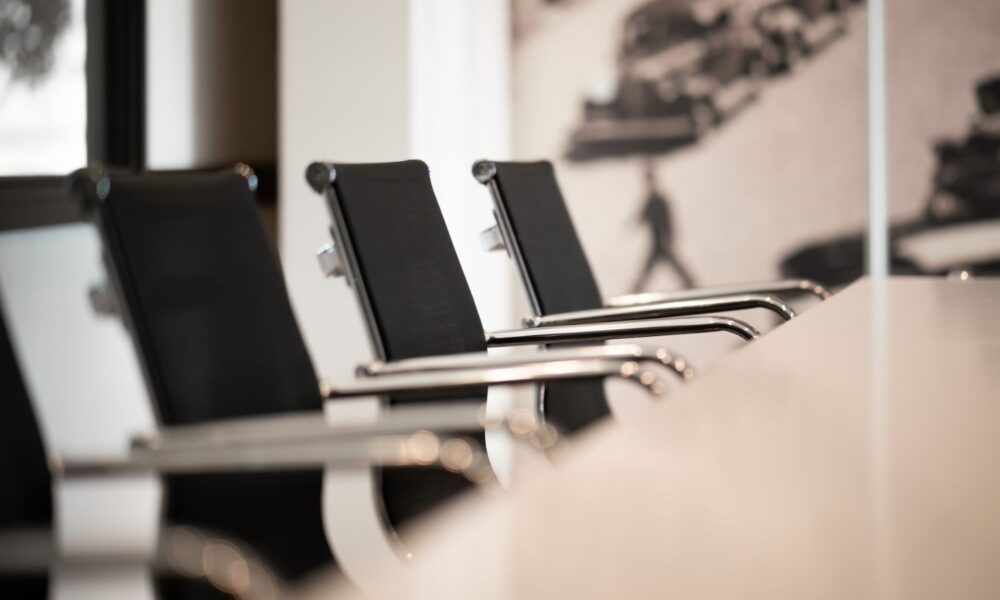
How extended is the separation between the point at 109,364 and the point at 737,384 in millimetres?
3282

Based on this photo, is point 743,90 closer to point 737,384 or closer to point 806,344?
point 806,344

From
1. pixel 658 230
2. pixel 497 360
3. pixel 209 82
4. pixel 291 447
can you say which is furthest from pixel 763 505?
pixel 209 82

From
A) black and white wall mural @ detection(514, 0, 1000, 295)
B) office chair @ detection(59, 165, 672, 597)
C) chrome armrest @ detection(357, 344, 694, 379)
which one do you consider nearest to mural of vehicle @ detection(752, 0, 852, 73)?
black and white wall mural @ detection(514, 0, 1000, 295)

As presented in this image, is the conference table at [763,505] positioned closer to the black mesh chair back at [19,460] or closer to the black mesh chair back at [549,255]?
the black mesh chair back at [19,460]

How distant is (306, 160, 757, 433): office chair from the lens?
188cm

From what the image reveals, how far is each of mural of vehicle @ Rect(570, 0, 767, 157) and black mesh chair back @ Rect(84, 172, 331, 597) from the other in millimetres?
3479

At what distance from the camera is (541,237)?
2.61 m

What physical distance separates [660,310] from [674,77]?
2.75 m

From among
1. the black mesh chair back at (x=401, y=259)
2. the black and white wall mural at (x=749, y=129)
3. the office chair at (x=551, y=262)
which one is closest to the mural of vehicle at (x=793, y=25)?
the black and white wall mural at (x=749, y=129)

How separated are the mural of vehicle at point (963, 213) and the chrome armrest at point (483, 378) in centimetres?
334

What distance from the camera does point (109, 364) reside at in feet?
13.8

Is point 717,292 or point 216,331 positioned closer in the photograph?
point 216,331

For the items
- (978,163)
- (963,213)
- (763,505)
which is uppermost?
(978,163)

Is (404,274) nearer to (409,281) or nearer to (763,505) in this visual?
(409,281)
